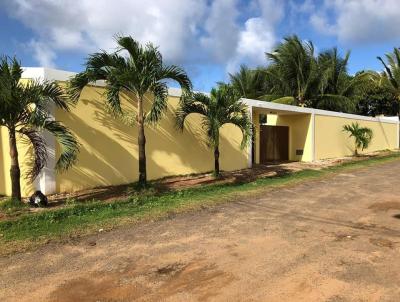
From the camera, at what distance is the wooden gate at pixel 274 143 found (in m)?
19.8

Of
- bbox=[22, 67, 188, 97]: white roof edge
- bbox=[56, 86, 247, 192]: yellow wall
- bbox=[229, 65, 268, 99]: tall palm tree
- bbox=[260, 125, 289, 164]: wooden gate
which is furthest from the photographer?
bbox=[229, 65, 268, 99]: tall palm tree

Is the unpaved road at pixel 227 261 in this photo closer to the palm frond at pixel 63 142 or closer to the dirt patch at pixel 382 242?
the dirt patch at pixel 382 242

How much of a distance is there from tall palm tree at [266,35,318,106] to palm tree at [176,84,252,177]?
1353 cm

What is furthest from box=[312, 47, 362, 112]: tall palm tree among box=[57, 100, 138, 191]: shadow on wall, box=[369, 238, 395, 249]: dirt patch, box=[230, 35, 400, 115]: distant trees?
box=[369, 238, 395, 249]: dirt patch

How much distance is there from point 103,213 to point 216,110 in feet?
17.6

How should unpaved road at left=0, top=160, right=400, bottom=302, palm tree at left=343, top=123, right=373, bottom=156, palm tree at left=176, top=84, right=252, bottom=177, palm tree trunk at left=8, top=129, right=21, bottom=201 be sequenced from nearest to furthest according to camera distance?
unpaved road at left=0, top=160, right=400, bottom=302 < palm tree trunk at left=8, top=129, right=21, bottom=201 < palm tree at left=176, top=84, right=252, bottom=177 < palm tree at left=343, top=123, right=373, bottom=156

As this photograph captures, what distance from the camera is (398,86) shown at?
101 ft

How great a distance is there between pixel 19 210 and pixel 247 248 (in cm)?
477

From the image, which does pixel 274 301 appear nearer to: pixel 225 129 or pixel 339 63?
pixel 225 129

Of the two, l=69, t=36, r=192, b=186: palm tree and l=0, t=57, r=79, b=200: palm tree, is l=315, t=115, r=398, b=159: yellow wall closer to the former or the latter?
l=69, t=36, r=192, b=186: palm tree

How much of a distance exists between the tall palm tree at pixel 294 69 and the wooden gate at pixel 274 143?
4.88 metres

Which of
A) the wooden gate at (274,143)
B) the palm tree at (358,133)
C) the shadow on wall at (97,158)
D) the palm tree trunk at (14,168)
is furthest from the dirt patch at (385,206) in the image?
the palm tree at (358,133)

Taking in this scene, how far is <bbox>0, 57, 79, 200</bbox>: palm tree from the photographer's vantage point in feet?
26.4

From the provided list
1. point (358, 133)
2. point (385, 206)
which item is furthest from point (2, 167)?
point (358, 133)
